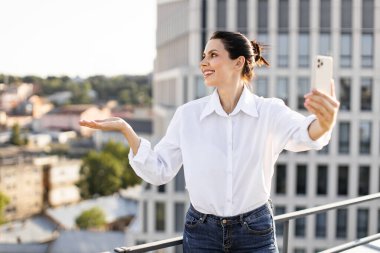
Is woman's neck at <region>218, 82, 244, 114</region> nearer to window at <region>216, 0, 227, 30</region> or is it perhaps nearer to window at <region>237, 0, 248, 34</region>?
window at <region>216, 0, 227, 30</region>

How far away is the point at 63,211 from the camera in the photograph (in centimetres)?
6600

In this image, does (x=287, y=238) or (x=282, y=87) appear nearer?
(x=287, y=238)

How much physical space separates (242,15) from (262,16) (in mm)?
1115

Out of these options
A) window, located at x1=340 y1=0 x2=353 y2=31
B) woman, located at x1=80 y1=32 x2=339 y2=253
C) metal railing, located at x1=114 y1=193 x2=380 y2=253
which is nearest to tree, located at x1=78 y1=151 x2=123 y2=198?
window, located at x1=340 y1=0 x2=353 y2=31

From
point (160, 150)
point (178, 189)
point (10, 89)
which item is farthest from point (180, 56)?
point (10, 89)

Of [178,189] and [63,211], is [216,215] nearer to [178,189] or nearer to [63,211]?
[178,189]

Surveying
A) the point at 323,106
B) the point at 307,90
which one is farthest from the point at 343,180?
the point at 323,106

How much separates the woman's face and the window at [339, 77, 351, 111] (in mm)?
29940

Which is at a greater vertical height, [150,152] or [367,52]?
[367,52]

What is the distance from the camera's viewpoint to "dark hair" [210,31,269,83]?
2.71 m

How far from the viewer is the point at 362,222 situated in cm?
3206

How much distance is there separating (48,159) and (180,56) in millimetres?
51797

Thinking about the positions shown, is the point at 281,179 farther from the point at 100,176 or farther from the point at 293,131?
the point at 100,176

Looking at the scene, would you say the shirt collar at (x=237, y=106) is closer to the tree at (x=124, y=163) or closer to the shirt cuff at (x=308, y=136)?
the shirt cuff at (x=308, y=136)
